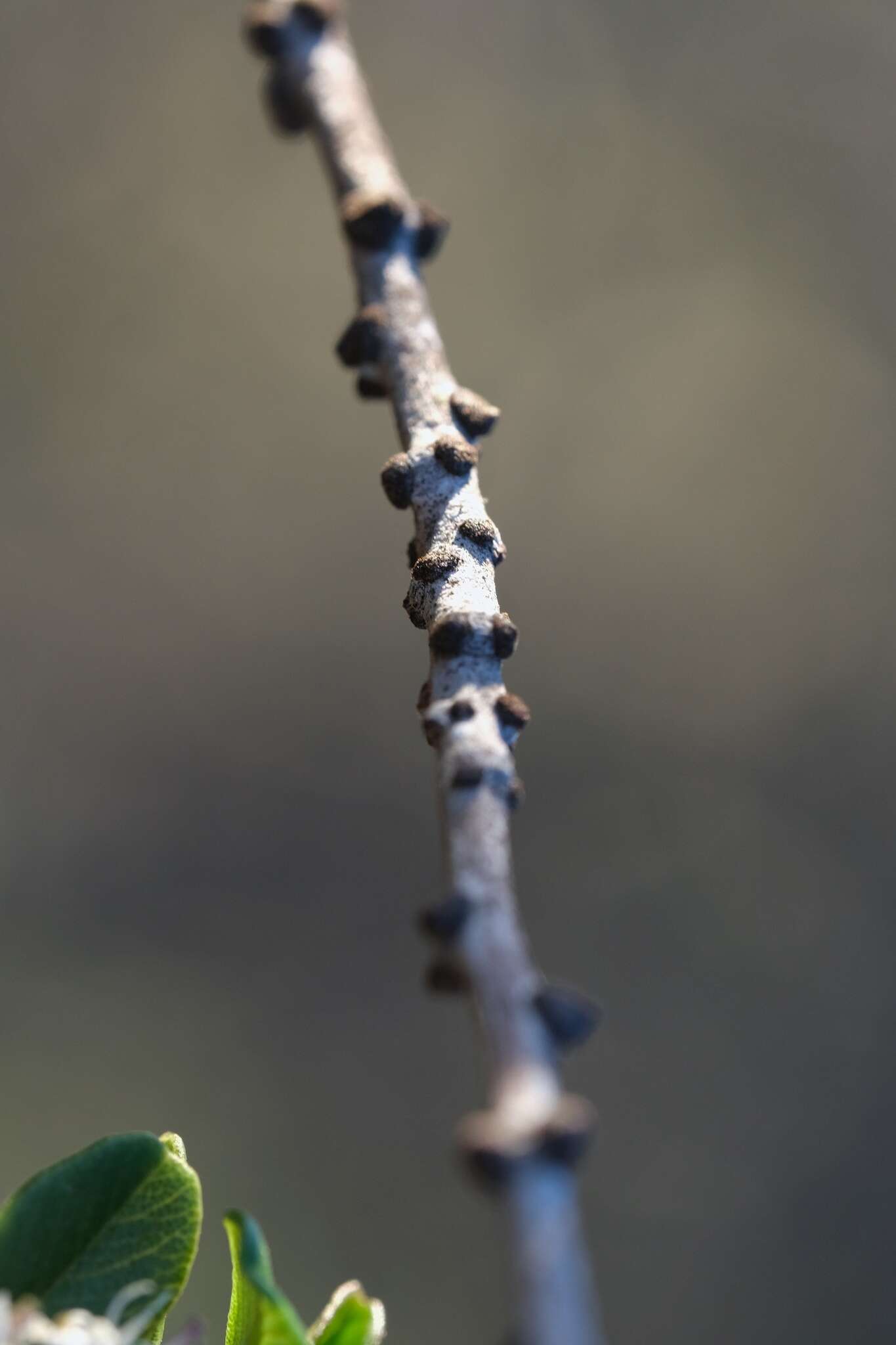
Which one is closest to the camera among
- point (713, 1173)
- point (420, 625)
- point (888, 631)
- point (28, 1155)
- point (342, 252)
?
point (420, 625)

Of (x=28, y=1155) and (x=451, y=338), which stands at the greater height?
(x=451, y=338)

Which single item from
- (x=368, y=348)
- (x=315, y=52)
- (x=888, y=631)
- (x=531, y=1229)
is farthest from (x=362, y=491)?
(x=531, y=1229)

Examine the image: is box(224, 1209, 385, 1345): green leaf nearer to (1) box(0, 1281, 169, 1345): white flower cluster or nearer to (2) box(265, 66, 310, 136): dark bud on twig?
(1) box(0, 1281, 169, 1345): white flower cluster

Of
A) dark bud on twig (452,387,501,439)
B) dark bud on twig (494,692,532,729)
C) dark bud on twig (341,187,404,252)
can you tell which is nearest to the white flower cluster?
dark bud on twig (494,692,532,729)

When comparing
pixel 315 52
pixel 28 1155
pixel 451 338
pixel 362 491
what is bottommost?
pixel 28 1155

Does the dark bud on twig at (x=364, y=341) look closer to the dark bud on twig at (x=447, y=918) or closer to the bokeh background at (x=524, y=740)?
the dark bud on twig at (x=447, y=918)

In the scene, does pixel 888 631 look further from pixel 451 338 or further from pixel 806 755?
pixel 451 338

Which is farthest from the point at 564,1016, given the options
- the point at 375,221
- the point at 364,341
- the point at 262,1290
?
the point at 375,221

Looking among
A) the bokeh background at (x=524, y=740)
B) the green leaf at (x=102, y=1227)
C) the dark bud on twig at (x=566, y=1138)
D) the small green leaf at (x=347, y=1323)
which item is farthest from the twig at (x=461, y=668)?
the bokeh background at (x=524, y=740)
